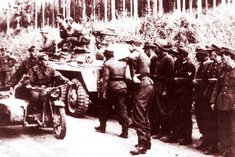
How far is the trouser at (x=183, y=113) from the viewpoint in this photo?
8086 millimetres

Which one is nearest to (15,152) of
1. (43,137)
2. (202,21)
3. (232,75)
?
(43,137)

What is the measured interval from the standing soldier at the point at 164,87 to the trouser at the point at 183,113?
206 millimetres

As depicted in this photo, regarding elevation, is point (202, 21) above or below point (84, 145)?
above

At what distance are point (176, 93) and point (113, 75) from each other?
1.28 m

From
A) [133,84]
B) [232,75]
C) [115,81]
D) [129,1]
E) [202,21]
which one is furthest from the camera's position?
[129,1]

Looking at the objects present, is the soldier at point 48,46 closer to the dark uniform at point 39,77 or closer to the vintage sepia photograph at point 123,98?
the vintage sepia photograph at point 123,98

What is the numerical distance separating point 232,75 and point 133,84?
3055 millimetres

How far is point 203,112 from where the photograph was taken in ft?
25.1

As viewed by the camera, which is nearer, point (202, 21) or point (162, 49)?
point (162, 49)

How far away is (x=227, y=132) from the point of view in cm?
692

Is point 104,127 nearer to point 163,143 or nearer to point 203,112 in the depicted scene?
point 163,143

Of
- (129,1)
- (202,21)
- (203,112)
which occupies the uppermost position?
(129,1)

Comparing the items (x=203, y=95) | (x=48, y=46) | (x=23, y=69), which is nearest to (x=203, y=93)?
(x=203, y=95)

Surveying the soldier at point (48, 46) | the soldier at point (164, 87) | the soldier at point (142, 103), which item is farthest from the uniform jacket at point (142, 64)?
the soldier at point (48, 46)
